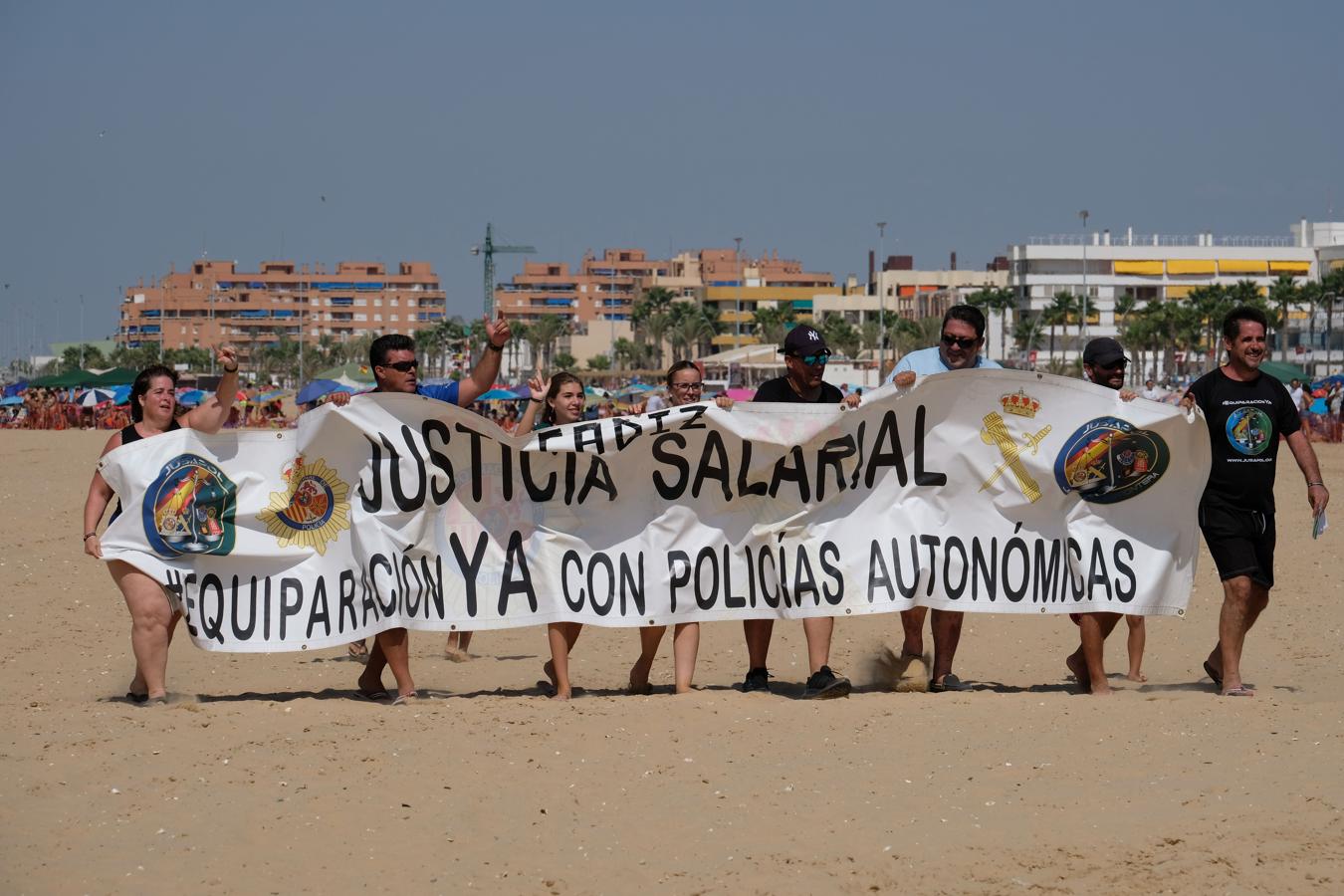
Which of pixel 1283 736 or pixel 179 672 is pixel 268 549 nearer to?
pixel 179 672

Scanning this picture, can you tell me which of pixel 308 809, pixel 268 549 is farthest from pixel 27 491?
pixel 308 809

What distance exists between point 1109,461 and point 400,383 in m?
3.83

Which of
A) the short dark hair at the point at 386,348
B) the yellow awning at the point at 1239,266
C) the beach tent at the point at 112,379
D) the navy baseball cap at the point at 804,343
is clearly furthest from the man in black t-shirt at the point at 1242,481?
the yellow awning at the point at 1239,266

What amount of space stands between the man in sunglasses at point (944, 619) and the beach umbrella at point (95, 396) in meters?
54.1

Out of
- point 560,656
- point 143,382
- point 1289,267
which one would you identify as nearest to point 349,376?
point 143,382

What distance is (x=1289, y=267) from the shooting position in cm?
15175

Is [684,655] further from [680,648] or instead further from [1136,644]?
[1136,644]

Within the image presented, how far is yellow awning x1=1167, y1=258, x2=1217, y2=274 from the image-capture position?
152 metres

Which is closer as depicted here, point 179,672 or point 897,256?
point 179,672

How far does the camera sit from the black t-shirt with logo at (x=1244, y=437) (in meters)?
8.53

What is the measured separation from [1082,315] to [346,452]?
12873 centimetres

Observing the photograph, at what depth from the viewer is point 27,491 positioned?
912 inches

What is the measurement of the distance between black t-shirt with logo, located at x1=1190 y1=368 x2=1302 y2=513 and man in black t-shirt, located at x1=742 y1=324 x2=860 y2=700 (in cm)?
190

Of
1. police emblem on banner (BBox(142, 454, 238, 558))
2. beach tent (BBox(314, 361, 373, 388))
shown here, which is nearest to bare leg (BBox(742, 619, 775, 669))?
police emblem on banner (BBox(142, 454, 238, 558))
